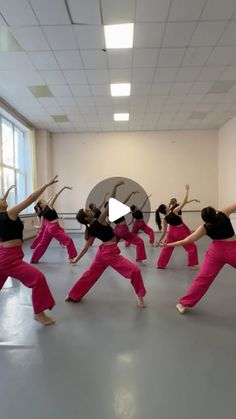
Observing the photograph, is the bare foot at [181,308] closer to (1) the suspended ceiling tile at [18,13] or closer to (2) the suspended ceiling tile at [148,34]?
(2) the suspended ceiling tile at [148,34]

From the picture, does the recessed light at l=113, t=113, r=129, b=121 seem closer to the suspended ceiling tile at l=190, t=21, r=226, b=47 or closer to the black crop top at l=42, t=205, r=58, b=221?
the suspended ceiling tile at l=190, t=21, r=226, b=47

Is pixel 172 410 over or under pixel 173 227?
under

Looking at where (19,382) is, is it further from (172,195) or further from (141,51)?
(172,195)

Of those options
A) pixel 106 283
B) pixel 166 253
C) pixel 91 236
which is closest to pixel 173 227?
pixel 166 253

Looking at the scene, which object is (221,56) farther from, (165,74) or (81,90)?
(81,90)

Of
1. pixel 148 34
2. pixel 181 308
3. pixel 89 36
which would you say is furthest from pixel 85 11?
pixel 181 308

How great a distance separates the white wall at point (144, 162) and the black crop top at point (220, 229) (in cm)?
729

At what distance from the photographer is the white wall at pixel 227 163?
8.21 metres

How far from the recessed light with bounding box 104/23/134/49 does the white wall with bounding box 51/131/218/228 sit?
17.3 ft

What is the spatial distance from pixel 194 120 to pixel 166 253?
5527 mm

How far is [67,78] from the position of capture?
5629 millimetres

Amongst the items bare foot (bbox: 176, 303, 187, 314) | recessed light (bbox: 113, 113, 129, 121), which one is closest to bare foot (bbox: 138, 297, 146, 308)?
bare foot (bbox: 176, 303, 187, 314)

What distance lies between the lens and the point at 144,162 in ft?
31.9

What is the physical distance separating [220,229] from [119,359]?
1275 millimetres
